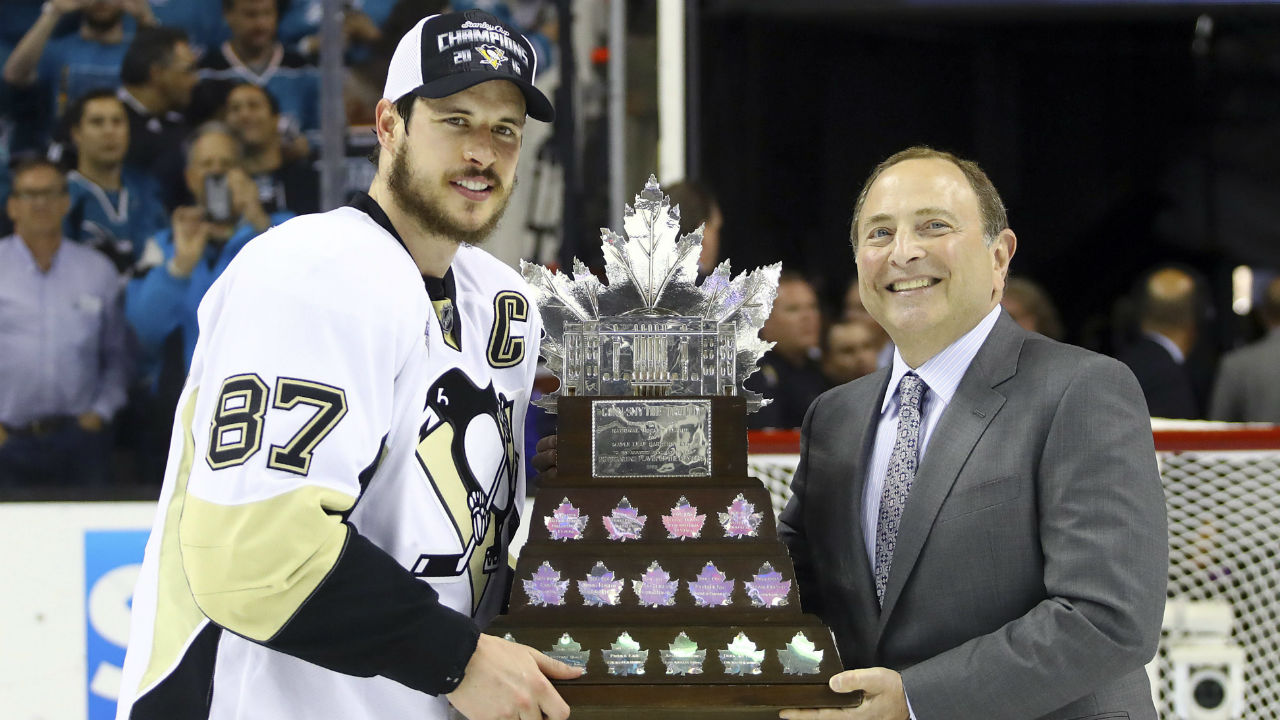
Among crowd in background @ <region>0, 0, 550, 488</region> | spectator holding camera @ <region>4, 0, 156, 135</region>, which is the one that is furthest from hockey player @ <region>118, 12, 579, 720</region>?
spectator holding camera @ <region>4, 0, 156, 135</region>

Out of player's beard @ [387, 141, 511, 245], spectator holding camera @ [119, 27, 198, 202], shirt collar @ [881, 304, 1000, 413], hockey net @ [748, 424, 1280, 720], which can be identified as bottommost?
hockey net @ [748, 424, 1280, 720]

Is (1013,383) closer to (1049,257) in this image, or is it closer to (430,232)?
(430,232)

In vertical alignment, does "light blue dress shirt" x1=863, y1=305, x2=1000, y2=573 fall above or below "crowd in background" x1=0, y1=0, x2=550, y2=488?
below

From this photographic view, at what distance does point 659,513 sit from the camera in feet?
7.23

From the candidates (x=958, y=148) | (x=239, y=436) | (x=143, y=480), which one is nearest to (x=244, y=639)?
(x=239, y=436)

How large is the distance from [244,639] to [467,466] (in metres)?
0.45

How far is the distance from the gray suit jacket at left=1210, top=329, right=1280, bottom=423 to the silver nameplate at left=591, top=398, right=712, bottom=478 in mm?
3838

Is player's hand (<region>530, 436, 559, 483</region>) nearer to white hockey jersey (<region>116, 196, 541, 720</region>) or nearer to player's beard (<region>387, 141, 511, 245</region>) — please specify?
white hockey jersey (<region>116, 196, 541, 720</region>)

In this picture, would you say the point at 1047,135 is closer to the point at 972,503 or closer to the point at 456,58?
the point at 972,503

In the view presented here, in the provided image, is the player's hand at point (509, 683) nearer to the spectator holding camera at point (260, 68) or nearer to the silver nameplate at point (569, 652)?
the silver nameplate at point (569, 652)

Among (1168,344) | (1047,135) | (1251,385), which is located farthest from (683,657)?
(1047,135)

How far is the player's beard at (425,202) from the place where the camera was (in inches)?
90.7

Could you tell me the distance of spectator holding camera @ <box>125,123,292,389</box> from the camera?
4.50 metres

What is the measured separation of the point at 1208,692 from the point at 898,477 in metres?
1.67
